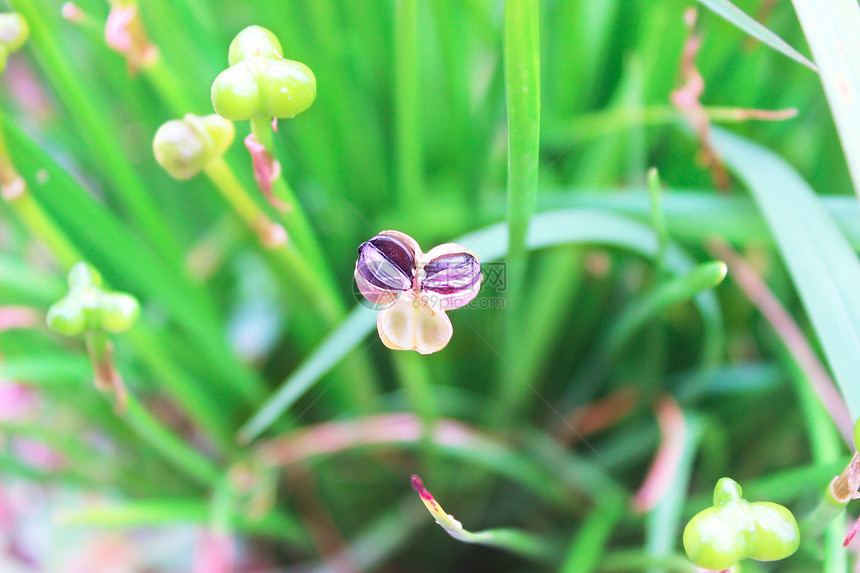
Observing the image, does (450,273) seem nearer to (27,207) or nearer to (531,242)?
(531,242)

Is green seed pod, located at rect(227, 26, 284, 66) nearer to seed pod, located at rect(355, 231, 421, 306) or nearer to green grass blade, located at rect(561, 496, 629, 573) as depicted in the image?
seed pod, located at rect(355, 231, 421, 306)

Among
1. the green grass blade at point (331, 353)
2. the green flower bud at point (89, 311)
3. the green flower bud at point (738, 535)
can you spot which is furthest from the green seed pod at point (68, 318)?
the green flower bud at point (738, 535)

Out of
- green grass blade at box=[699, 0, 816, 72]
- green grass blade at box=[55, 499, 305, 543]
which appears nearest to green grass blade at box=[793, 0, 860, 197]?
green grass blade at box=[699, 0, 816, 72]

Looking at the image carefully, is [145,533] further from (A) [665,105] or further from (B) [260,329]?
(A) [665,105]

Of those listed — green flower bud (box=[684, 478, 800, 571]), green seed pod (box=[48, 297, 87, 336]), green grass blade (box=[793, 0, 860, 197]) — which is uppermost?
green seed pod (box=[48, 297, 87, 336])

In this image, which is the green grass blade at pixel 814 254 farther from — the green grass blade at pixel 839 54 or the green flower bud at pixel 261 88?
the green flower bud at pixel 261 88

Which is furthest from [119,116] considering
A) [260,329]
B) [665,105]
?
[665,105]
